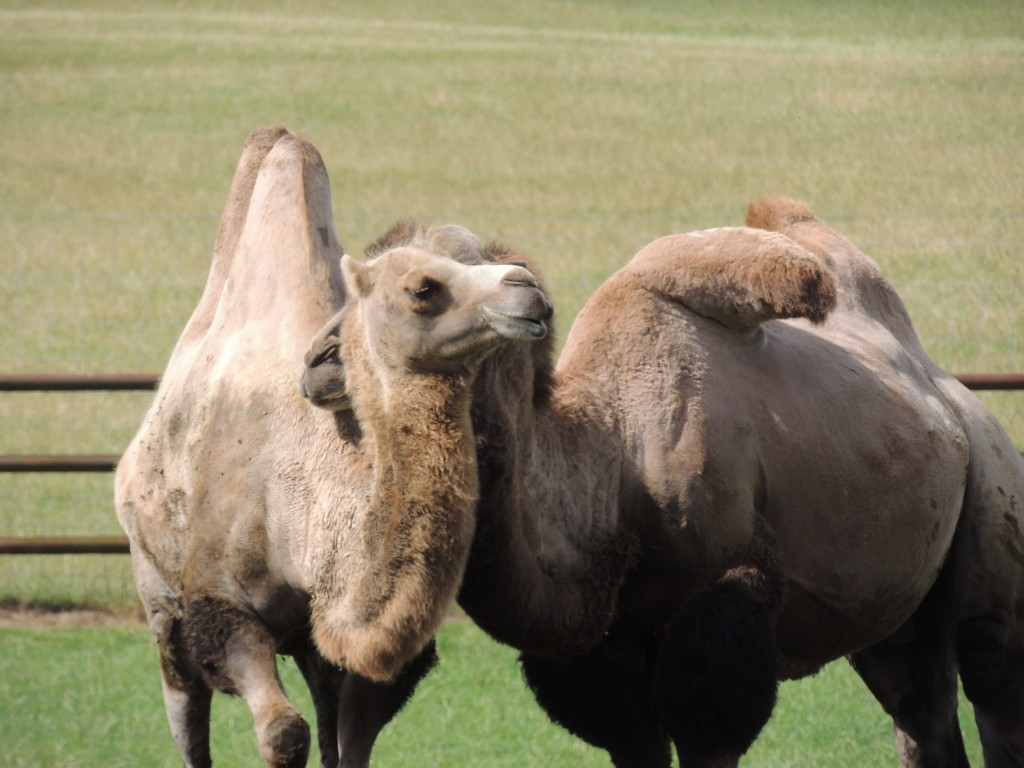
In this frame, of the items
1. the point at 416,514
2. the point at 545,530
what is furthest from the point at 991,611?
the point at 416,514

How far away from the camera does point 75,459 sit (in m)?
8.62

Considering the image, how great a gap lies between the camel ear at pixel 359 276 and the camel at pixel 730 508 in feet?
0.53

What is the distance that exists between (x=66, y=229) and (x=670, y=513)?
623 inches

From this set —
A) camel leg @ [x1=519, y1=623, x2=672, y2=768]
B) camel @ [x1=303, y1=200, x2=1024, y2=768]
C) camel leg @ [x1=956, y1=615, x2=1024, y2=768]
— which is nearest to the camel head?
camel @ [x1=303, y1=200, x2=1024, y2=768]

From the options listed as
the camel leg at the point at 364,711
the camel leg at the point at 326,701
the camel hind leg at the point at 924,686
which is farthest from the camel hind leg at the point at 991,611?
the camel leg at the point at 326,701

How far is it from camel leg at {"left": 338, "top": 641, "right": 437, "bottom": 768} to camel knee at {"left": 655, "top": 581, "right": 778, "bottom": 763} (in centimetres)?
87

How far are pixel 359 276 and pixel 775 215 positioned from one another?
7.57 ft

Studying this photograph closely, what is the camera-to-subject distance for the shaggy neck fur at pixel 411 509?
381 cm

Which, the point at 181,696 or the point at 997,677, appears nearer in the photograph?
the point at 181,696

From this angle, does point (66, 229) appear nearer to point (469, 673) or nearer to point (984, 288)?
point (984, 288)

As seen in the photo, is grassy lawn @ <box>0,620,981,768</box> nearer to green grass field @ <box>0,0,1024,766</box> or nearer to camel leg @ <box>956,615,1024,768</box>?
green grass field @ <box>0,0,1024,766</box>

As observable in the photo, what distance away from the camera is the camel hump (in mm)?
4660

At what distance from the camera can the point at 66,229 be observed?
19.0 m

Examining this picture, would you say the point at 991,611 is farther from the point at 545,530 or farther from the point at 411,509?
the point at 411,509
